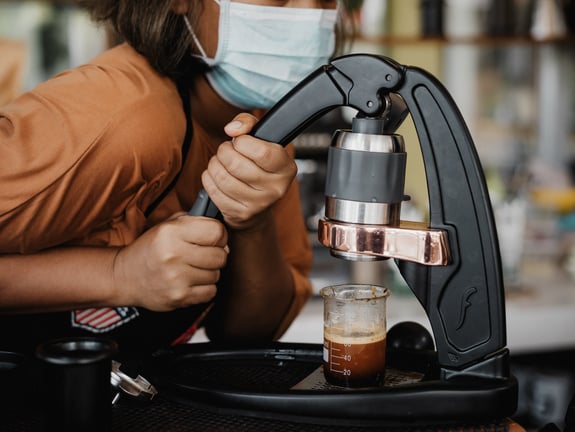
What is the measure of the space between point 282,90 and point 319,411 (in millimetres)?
604

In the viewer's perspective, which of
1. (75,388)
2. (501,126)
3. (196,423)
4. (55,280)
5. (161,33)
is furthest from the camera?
(501,126)

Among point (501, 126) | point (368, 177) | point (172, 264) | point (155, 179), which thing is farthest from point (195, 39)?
point (501, 126)

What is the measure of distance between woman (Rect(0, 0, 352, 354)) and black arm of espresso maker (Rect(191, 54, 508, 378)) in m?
0.15

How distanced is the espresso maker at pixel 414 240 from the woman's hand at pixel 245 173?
3.6 inches

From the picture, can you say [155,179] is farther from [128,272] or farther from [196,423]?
[196,423]

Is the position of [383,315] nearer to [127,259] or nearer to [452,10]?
[127,259]

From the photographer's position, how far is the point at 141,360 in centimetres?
97

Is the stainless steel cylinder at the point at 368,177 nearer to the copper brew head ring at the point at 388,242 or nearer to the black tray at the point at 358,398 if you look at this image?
the copper brew head ring at the point at 388,242

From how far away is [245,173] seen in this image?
94cm

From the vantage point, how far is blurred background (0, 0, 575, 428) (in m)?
2.58

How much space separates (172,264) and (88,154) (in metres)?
0.18

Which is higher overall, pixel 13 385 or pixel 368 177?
pixel 368 177

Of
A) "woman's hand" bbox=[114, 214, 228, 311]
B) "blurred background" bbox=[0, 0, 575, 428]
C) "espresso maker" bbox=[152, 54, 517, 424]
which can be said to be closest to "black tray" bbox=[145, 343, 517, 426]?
"espresso maker" bbox=[152, 54, 517, 424]

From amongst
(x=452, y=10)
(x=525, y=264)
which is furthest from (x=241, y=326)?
(x=452, y=10)
